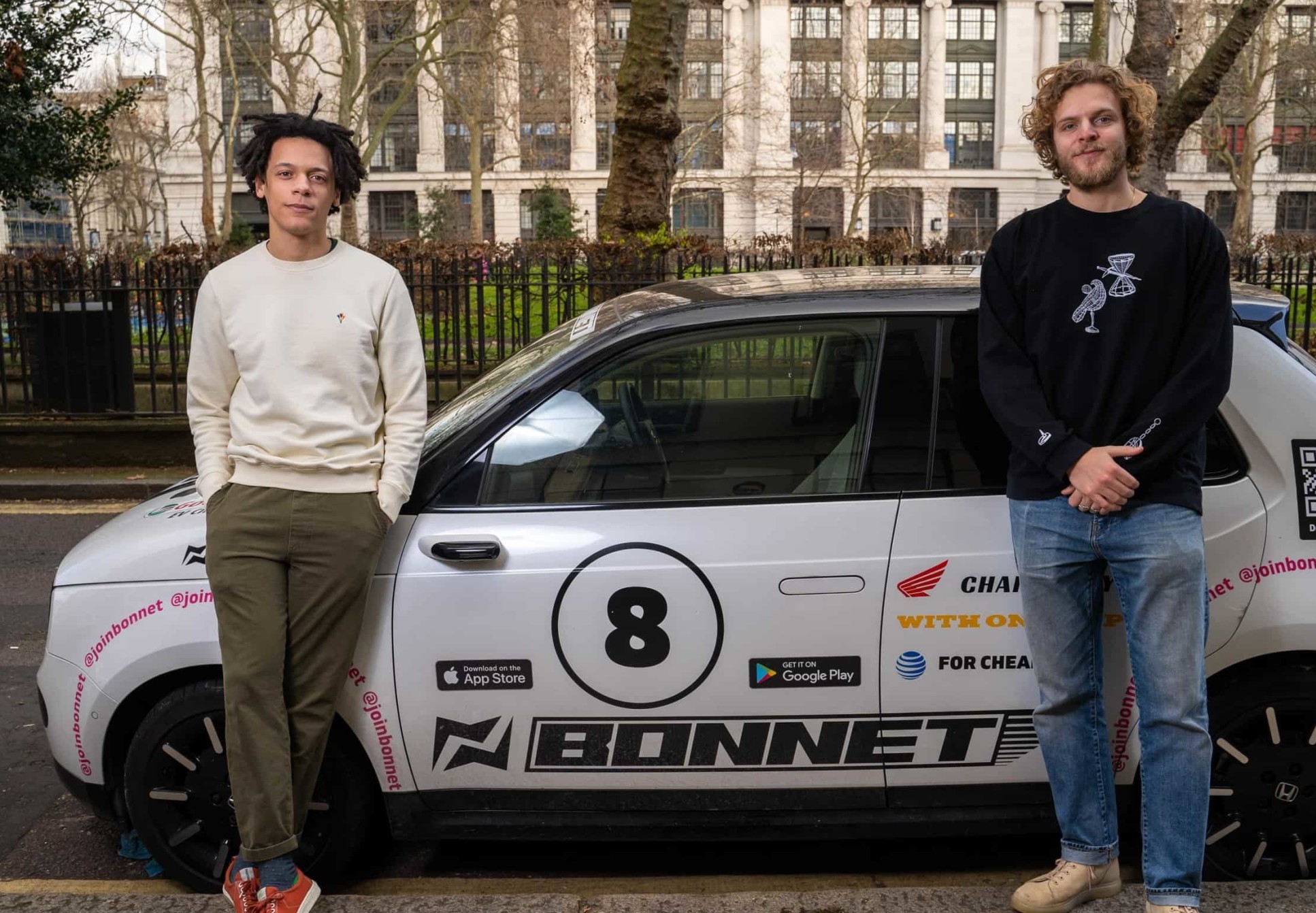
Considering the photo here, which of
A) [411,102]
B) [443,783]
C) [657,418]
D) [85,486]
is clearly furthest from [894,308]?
[411,102]

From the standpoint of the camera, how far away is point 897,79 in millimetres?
70438

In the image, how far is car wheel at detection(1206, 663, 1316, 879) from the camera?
3.26 m

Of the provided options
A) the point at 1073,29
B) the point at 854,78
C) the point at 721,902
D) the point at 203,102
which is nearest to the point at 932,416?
the point at 721,902

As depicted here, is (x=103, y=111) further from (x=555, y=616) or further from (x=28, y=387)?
(x=555, y=616)

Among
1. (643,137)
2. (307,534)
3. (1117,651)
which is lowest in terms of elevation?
(1117,651)

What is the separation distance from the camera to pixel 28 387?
1205cm

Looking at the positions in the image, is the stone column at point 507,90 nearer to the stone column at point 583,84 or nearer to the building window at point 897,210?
the stone column at point 583,84

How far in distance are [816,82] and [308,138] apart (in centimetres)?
5905

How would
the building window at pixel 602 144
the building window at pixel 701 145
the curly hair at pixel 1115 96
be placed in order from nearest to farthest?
the curly hair at pixel 1115 96
the building window at pixel 701 145
the building window at pixel 602 144

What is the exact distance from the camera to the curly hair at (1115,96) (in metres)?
2.96

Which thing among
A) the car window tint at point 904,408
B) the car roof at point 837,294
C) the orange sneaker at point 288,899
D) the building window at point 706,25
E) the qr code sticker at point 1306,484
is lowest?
the orange sneaker at point 288,899

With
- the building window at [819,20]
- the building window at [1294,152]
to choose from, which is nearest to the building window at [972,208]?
the building window at [819,20]

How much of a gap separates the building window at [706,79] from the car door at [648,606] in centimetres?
6470

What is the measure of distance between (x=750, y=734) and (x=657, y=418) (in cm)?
87
